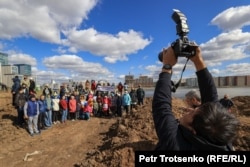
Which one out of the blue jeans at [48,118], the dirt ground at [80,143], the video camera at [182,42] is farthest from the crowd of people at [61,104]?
the video camera at [182,42]

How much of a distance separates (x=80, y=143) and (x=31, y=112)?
118 inches

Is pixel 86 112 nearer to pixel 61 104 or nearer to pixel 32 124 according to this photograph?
pixel 61 104

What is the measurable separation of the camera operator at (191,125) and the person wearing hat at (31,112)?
12177mm

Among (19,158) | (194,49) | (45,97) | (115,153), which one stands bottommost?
(19,158)

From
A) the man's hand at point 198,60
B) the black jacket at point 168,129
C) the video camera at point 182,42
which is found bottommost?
the black jacket at point 168,129

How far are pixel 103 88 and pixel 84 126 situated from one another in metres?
6.49

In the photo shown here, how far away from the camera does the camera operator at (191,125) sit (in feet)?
6.04

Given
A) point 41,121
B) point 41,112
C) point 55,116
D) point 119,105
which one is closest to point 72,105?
point 55,116

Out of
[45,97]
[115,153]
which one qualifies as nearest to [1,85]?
[45,97]

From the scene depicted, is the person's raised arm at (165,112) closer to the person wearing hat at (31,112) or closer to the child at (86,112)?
the person wearing hat at (31,112)

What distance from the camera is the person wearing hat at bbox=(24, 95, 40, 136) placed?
522 inches

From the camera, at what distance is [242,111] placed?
884 inches

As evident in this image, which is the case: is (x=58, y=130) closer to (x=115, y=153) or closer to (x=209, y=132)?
(x=115, y=153)

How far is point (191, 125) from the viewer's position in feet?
6.31
